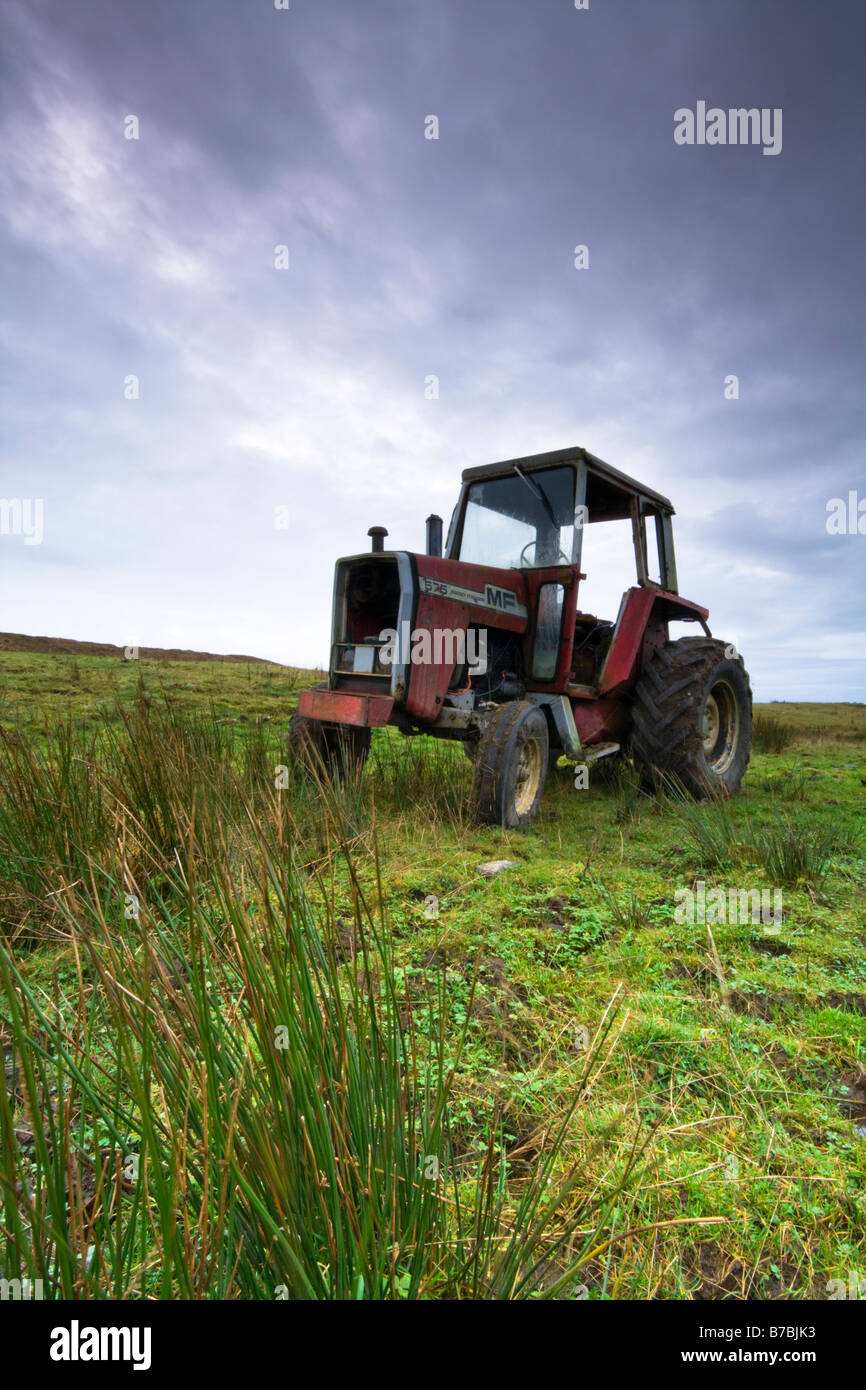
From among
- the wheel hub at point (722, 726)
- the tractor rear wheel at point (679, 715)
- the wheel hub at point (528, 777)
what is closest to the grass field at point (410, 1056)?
the wheel hub at point (528, 777)

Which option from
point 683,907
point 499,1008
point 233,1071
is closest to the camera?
point 233,1071

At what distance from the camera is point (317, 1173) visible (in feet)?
3.08

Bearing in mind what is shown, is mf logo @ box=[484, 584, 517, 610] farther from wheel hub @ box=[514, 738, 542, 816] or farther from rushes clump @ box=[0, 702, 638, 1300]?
rushes clump @ box=[0, 702, 638, 1300]

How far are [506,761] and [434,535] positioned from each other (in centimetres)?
192

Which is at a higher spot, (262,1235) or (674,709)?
(674,709)

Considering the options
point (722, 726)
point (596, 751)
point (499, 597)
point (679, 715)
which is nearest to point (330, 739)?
point (499, 597)

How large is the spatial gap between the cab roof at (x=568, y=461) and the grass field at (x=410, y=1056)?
282cm

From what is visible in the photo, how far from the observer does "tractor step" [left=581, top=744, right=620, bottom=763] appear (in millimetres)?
5092

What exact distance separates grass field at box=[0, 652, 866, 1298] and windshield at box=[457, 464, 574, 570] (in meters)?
2.38

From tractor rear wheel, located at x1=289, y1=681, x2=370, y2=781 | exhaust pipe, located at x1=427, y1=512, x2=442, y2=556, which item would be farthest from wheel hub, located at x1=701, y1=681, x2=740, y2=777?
tractor rear wheel, located at x1=289, y1=681, x2=370, y2=781

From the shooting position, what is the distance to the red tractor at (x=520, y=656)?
14.6 feet
